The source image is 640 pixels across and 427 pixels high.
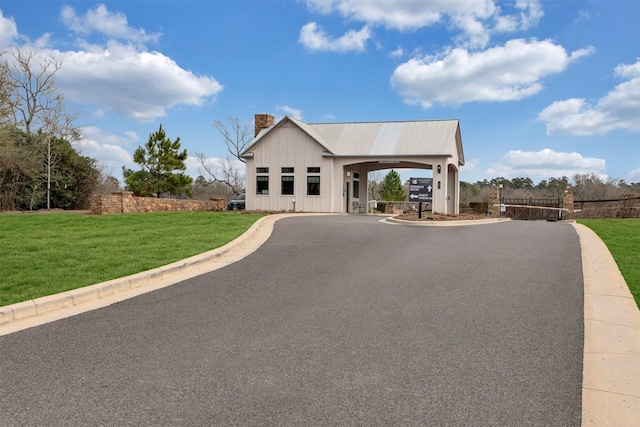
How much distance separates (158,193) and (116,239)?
24.8 m

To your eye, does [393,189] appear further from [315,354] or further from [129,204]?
[315,354]

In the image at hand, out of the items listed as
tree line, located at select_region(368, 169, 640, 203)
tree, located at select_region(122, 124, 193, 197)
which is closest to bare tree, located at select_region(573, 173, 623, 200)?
tree line, located at select_region(368, 169, 640, 203)

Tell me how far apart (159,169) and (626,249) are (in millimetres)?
32083

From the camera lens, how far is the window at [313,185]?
2625 cm

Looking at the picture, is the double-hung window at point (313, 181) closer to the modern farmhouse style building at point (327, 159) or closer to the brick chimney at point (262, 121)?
the modern farmhouse style building at point (327, 159)

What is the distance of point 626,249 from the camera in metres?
9.99

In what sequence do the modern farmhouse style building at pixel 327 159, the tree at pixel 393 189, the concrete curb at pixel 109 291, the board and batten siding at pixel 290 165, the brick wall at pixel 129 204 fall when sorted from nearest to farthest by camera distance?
the concrete curb at pixel 109 291, the brick wall at pixel 129 204, the modern farmhouse style building at pixel 327 159, the board and batten siding at pixel 290 165, the tree at pixel 393 189

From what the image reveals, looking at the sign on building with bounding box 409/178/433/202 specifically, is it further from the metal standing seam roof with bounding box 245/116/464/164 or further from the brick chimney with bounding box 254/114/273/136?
the brick chimney with bounding box 254/114/273/136

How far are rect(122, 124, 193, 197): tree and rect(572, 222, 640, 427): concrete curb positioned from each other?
3171cm

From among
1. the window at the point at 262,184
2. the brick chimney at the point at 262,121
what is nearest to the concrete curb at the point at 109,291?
the window at the point at 262,184

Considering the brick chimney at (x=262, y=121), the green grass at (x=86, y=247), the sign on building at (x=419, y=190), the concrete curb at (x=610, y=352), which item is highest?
the brick chimney at (x=262, y=121)

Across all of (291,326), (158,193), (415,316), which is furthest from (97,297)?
(158,193)

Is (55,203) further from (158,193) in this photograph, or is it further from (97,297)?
(97,297)

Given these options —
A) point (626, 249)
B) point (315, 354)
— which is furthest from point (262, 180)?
point (315, 354)
